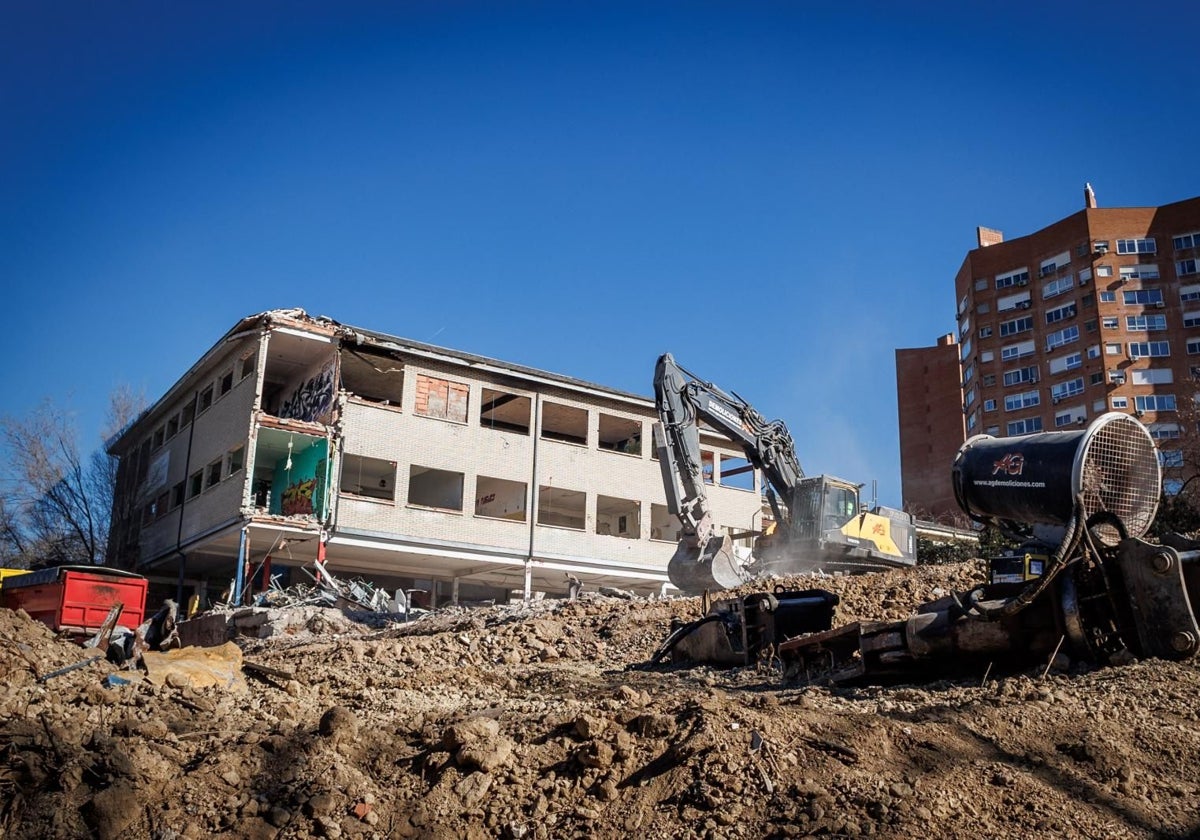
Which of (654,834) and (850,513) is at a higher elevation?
(850,513)

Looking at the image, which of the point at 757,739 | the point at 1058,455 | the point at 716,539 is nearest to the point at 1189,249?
the point at 716,539

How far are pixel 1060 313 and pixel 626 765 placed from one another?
75.1 metres

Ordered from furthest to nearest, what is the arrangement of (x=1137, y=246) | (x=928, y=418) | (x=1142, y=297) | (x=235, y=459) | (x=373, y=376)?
(x=928, y=418) → (x=1137, y=246) → (x=1142, y=297) → (x=373, y=376) → (x=235, y=459)

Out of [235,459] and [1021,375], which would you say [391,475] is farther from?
[1021,375]

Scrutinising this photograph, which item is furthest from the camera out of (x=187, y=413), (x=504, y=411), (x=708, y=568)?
(x=504, y=411)

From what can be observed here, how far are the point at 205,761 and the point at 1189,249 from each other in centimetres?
7851

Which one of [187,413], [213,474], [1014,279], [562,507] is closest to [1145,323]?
[1014,279]

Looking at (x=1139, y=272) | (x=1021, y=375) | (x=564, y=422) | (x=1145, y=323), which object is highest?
(x=1139, y=272)

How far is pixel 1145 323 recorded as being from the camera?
6962 centimetres

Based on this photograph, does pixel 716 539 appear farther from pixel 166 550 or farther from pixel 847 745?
pixel 166 550

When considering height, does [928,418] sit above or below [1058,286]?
below

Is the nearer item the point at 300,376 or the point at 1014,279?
the point at 300,376

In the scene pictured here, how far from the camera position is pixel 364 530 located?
27.7 metres

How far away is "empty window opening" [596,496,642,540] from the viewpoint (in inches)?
1339
